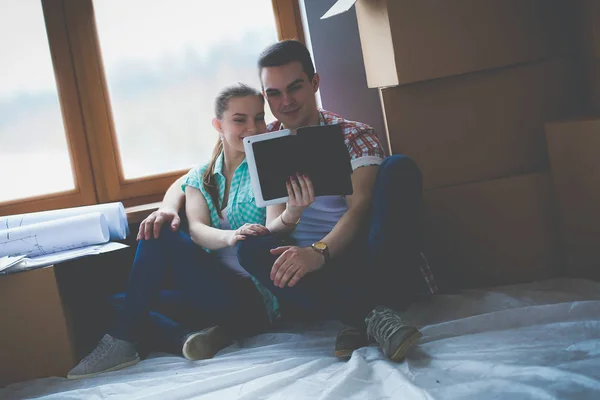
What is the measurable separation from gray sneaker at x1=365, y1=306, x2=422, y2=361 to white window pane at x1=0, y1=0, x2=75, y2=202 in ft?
3.63

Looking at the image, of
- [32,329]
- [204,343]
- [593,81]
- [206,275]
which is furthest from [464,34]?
[32,329]

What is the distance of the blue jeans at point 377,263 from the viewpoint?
4.33 feet

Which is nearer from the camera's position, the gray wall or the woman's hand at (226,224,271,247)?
the woman's hand at (226,224,271,247)

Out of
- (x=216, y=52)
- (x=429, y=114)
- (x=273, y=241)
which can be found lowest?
(x=273, y=241)

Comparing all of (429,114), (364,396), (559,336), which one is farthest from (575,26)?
(364,396)

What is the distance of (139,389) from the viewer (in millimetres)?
1331

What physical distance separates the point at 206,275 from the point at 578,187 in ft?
2.87

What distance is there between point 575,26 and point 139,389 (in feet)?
4.25

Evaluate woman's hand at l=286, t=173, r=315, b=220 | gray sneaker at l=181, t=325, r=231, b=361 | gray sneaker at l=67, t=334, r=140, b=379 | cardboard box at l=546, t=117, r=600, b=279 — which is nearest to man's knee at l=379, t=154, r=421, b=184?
woman's hand at l=286, t=173, r=315, b=220

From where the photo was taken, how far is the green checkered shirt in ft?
5.12

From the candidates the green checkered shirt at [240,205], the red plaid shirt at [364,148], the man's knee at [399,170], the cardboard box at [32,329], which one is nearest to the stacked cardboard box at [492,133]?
the red plaid shirt at [364,148]

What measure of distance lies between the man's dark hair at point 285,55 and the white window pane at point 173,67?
1.42 feet

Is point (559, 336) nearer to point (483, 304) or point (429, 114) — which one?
point (483, 304)

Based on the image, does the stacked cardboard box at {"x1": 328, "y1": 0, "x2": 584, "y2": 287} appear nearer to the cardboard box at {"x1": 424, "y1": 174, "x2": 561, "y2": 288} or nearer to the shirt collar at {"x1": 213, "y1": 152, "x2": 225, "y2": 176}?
the cardboard box at {"x1": 424, "y1": 174, "x2": 561, "y2": 288}
